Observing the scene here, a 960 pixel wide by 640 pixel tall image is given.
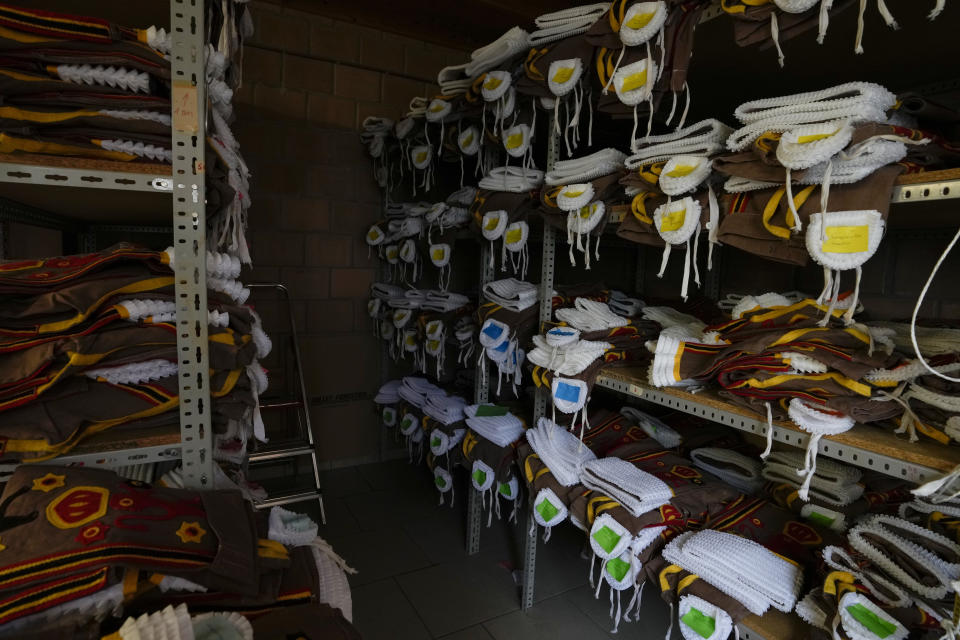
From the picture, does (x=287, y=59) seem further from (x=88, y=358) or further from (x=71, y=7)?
(x=88, y=358)

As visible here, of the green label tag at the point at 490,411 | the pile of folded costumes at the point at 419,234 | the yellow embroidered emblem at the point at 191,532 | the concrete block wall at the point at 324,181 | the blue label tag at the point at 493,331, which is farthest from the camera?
the concrete block wall at the point at 324,181

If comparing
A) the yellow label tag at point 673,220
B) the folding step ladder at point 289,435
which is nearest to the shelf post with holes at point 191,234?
the yellow label tag at point 673,220

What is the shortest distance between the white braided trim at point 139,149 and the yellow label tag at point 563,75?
42.9 inches

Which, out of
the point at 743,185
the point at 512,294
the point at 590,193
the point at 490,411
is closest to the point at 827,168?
the point at 743,185

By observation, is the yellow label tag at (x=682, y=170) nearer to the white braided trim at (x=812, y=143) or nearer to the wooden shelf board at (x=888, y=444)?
the white braided trim at (x=812, y=143)

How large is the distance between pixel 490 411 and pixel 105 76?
1654 millimetres

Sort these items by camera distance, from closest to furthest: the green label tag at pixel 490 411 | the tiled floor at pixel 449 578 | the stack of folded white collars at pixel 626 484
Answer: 1. the stack of folded white collars at pixel 626 484
2. the tiled floor at pixel 449 578
3. the green label tag at pixel 490 411

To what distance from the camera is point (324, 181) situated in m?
2.93

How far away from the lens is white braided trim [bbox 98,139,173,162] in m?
0.93

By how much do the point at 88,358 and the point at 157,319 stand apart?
0.44ft

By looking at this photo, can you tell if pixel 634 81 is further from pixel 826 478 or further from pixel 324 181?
pixel 324 181

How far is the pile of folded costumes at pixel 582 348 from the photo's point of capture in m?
1.50

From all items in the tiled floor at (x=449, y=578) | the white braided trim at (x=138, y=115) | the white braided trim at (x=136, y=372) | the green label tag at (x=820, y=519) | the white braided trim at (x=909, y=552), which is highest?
the white braided trim at (x=138, y=115)

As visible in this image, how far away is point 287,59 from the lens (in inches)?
107
